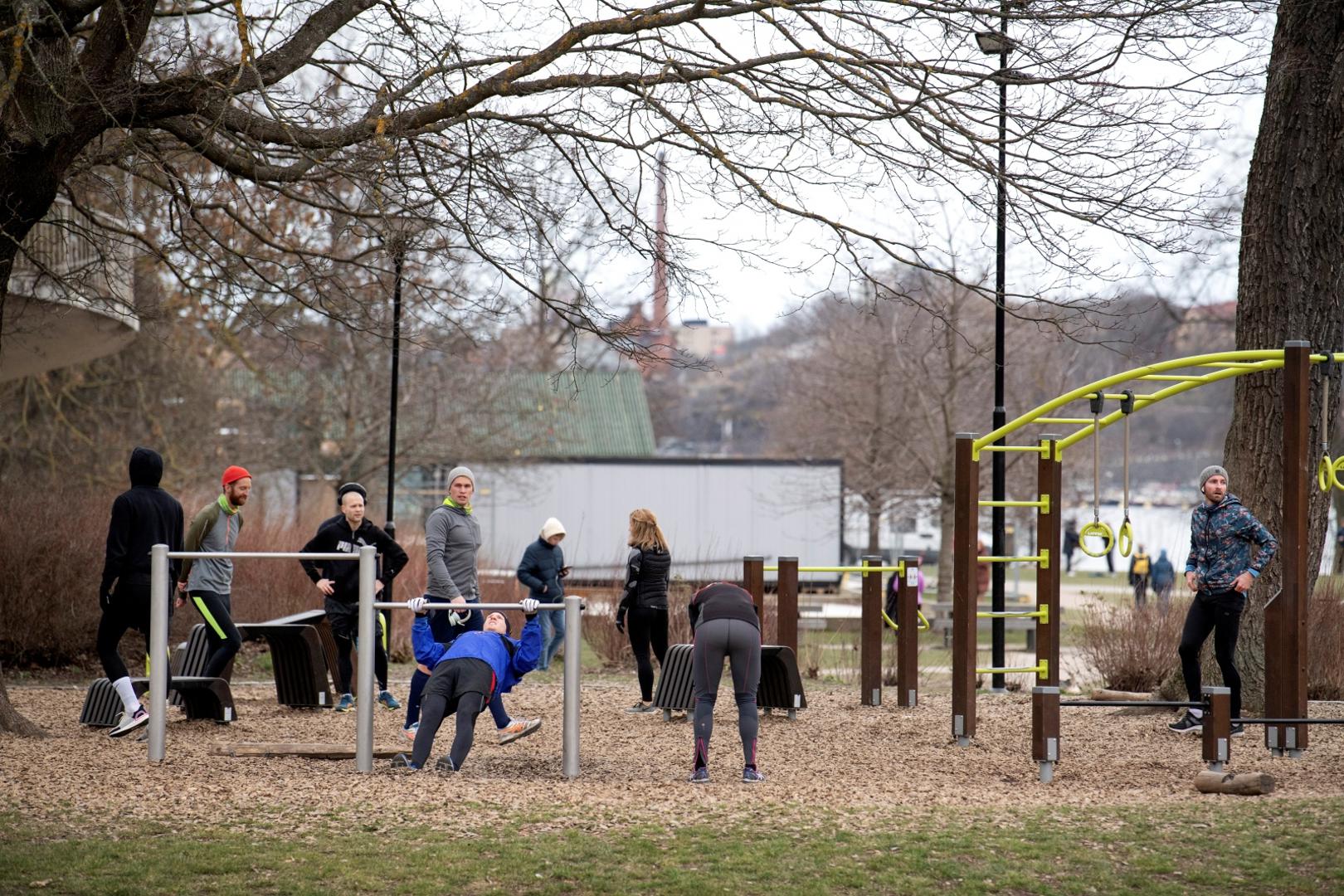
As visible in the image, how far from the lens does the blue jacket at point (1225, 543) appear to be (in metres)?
9.30

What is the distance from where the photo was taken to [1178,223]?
9.17m

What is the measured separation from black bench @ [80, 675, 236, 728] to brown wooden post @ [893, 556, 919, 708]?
5.53 metres

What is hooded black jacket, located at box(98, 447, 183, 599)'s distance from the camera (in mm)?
8891

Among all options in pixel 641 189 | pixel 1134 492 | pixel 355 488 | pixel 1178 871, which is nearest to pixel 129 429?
pixel 355 488

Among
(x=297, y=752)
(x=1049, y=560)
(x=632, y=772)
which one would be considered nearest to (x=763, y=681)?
(x=1049, y=560)

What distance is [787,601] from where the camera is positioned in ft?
40.4

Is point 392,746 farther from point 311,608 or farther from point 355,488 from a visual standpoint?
point 311,608

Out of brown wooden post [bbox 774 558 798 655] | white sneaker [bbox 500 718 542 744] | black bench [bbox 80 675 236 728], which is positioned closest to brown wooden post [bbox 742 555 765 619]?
brown wooden post [bbox 774 558 798 655]

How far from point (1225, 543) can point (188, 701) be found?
7192 millimetres

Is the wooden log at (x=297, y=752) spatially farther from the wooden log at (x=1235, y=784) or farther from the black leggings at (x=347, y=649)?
the wooden log at (x=1235, y=784)

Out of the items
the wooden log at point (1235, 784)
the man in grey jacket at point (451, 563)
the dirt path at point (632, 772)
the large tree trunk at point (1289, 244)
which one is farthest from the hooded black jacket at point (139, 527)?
the large tree trunk at point (1289, 244)

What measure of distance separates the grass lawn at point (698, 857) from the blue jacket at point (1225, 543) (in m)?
2.59

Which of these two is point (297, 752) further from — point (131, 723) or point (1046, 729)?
point (1046, 729)

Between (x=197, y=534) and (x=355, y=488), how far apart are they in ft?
4.34
